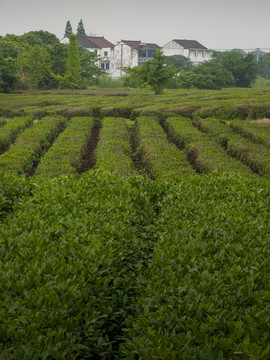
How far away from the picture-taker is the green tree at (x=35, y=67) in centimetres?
4294

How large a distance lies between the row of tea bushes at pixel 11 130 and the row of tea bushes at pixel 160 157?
654cm

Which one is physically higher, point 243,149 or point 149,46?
point 149,46

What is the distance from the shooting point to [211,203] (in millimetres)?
6496

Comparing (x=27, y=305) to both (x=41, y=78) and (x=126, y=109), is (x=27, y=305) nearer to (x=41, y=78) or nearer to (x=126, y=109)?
(x=126, y=109)

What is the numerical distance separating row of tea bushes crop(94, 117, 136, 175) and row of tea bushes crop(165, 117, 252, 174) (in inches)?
101

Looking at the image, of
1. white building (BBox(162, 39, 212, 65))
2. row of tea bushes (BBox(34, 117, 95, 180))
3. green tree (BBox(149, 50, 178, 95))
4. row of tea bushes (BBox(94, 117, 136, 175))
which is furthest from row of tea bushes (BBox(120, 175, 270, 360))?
white building (BBox(162, 39, 212, 65))

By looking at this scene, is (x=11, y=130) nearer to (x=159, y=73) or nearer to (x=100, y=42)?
(x=159, y=73)

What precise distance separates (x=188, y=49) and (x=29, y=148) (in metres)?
73.1

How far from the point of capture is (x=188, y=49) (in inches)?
3159

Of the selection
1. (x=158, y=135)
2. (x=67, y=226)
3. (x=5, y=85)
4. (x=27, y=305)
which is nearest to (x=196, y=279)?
(x=27, y=305)

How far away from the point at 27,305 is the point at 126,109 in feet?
78.2

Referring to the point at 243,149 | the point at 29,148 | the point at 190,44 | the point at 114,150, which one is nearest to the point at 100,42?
the point at 190,44

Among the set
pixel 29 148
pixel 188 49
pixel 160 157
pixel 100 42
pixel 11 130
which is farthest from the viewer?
pixel 100 42

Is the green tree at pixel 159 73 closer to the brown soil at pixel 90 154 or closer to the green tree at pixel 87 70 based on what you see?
the green tree at pixel 87 70
